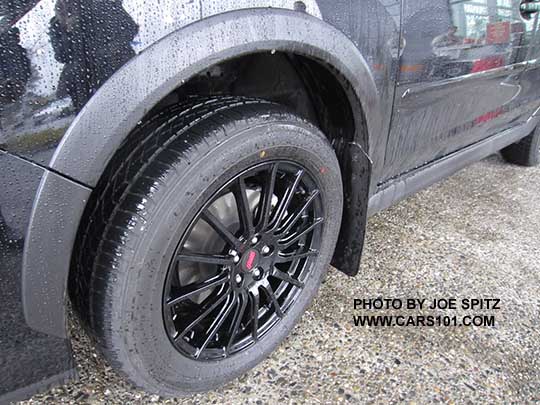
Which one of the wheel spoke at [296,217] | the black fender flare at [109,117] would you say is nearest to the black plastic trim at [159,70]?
the black fender flare at [109,117]

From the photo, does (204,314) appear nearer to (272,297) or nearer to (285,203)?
(272,297)

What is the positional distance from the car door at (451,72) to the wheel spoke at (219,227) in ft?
2.57

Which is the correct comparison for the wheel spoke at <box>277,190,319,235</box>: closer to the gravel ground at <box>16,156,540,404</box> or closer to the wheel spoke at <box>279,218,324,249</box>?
the wheel spoke at <box>279,218,324,249</box>

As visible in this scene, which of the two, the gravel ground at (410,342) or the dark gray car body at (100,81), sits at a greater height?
the dark gray car body at (100,81)

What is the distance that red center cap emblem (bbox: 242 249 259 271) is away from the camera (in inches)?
54.7

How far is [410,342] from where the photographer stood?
5.74 feet

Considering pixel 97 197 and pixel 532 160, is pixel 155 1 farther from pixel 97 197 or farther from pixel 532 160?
pixel 532 160

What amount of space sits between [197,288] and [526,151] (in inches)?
126

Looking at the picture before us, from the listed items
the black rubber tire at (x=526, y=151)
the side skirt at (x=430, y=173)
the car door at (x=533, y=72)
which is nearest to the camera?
the side skirt at (x=430, y=173)

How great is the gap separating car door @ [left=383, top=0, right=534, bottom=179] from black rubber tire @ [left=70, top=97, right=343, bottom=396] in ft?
2.09

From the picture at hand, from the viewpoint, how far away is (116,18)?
2.94 feet

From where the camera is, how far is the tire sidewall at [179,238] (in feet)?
3.54

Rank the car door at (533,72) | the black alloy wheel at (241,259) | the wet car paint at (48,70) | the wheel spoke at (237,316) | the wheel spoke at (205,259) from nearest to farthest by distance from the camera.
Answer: the wet car paint at (48,70) < the wheel spoke at (205,259) < the black alloy wheel at (241,259) < the wheel spoke at (237,316) < the car door at (533,72)

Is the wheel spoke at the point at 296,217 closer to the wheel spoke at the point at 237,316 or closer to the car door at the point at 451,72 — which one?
the wheel spoke at the point at 237,316
